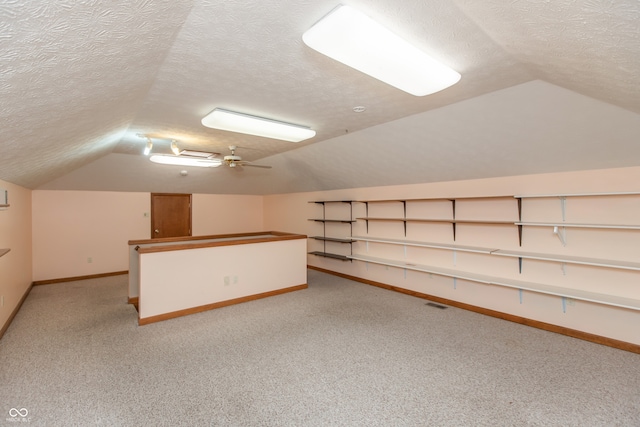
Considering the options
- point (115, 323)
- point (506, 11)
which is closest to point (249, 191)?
point (115, 323)

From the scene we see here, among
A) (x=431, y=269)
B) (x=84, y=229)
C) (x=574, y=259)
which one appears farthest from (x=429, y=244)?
(x=84, y=229)

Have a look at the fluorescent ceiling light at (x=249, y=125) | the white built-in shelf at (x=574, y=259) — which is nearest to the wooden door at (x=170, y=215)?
the fluorescent ceiling light at (x=249, y=125)

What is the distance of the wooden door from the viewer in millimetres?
6633

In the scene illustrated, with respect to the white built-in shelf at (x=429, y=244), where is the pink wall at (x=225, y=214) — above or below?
above

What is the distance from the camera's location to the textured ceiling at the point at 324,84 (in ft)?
4.07

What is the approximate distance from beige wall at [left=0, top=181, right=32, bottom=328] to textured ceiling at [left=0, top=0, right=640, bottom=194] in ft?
2.26

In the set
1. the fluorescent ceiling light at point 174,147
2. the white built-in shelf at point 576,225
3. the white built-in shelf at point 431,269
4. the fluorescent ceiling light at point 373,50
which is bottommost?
the white built-in shelf at point 431,269

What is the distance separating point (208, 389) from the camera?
238 cm

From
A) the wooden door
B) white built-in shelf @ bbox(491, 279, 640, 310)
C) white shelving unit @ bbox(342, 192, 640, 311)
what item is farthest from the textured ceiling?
the wooden door

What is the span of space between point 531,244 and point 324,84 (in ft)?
10.5

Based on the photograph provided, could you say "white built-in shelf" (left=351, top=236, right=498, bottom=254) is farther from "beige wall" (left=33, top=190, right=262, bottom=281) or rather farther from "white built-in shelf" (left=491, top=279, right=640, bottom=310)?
"beige wall" (left=33, top=190, right=262, bottom=281)

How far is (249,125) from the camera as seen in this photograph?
283 cm

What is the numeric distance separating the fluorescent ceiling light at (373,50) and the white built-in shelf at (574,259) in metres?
2.53

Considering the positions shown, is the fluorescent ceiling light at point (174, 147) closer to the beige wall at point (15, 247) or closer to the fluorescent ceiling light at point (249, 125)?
the fluorescent ceiling light at point (249, 125)
